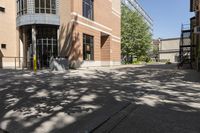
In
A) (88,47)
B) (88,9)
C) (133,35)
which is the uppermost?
(88,9)

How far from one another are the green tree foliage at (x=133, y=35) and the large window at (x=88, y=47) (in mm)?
20028

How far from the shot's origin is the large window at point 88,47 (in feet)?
88.7

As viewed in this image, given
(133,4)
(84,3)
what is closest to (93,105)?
(84,3)

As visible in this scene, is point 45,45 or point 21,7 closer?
point 45,45

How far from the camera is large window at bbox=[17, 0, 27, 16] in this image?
2499cm

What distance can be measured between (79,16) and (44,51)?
18.2ft

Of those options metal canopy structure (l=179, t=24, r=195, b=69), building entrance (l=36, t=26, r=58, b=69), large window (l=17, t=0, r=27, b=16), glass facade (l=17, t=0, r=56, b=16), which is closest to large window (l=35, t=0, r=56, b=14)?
glass facade (l=17, t=0, r=56, b=16)

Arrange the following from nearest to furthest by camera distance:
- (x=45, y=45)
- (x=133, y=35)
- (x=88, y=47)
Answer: (x=45, y=45)
(x=88, y=47)
(x=133, y=35)

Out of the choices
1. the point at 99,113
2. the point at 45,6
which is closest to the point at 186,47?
the point at 45,6

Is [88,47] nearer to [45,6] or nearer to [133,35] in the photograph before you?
[45,6]

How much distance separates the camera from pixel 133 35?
48562mm

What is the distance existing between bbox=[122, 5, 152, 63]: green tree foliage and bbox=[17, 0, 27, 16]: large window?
86.3 feet

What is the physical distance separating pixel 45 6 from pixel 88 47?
7.07 meters

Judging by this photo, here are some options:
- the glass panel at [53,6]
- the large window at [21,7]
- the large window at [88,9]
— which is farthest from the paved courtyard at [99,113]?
the large window at [88,9]
